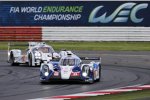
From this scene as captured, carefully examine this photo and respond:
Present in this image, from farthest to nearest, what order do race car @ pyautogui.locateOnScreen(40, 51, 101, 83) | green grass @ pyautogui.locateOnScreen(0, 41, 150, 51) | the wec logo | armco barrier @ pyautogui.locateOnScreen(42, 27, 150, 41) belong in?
1. the wec logo
2. armco barrier @ pyautogui.locateOnScreen(42, 27, 150, 41)
3. green grass @ pyautogui.locateOnScreen(0, 41, 150, 51)
4. race car @ pyautogui.locateOnScreen(40, 51, 101, 83)

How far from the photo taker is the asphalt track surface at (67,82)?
16.8m

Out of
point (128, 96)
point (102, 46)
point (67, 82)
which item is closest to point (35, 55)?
point (67, 82)

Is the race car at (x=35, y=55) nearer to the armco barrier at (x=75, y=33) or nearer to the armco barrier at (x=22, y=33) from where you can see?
the armco barrier at (x=22, y=33)

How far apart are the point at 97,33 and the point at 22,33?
5336 millimetres

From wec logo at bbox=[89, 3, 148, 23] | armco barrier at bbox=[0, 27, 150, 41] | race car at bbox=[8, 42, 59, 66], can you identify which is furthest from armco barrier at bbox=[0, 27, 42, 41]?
race car at bbox=[8, 42, 59, 66]

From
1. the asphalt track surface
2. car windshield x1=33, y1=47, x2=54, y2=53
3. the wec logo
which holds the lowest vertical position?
the asphalt track surface

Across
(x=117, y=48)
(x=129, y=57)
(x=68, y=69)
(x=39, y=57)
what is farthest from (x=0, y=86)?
(x=117, y=48)

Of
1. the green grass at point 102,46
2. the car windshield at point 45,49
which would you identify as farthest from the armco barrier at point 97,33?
the car windshield at point 45,49

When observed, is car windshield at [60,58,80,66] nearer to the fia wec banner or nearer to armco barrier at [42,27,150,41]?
armco barrier at [42,27,150,41]

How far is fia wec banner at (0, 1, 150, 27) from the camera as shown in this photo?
43.3 m

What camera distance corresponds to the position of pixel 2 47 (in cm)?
3984

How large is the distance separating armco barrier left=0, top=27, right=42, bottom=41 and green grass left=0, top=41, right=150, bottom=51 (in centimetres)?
71

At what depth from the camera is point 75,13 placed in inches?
1721

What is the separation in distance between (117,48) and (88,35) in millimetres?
4096
